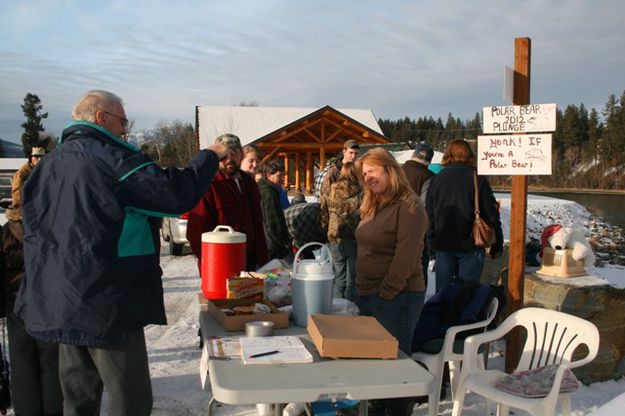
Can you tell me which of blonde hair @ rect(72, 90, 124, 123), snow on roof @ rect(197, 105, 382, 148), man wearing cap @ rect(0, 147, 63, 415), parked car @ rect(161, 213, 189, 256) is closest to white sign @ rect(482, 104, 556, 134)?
blonde hair @ rect(72, 90, 124, 123)

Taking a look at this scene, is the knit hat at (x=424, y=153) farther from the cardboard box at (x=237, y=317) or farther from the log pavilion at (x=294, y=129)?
the log pavilion at (x=294, y=129)

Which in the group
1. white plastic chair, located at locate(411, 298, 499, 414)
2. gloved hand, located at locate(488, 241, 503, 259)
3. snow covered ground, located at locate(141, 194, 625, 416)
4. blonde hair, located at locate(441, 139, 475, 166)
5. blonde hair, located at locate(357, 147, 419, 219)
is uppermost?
blonde hair, located at locate(441, 139, 475, 166)

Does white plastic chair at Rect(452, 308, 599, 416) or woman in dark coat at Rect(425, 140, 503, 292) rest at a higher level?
woman in dark coat at Rect(425, 140, 503, 292)

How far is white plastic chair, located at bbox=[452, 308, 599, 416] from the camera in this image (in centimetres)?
286

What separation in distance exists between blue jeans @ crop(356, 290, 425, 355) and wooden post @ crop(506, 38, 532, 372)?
143 cm

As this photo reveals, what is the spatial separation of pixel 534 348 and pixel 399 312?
2.99ft

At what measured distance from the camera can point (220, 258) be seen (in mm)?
2701

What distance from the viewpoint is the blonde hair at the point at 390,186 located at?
3119 millimetres

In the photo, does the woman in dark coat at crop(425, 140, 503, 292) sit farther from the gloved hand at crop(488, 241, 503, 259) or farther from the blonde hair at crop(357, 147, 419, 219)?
the blonde hair at crop(357, 147, 419, 219)

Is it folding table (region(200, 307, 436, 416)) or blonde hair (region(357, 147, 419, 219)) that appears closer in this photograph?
folding table (region(200, 307, 436, 416))

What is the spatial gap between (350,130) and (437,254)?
1849 cm

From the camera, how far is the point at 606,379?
4273mm

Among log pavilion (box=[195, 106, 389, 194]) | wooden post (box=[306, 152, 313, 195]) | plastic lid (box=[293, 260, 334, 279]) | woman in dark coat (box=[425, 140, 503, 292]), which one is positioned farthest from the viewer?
wooden post (box=[306, 152, 313, 195])

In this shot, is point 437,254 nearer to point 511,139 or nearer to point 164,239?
point 511,139
